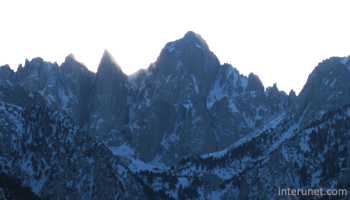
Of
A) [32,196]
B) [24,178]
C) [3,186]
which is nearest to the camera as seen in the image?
[3,186]

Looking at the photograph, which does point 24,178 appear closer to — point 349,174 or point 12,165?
point 12,165

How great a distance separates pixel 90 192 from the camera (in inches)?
7781

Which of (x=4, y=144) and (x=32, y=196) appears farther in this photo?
(x=4, y=144)

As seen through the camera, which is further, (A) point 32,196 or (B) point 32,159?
(B) point 32,159

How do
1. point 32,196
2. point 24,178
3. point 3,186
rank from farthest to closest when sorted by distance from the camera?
point 24,178
point 32,196
point 3,186

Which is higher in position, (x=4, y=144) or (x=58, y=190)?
(x=4, y=144)

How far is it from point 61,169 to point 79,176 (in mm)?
5571

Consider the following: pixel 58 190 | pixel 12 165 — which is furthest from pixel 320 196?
pixel 12 165

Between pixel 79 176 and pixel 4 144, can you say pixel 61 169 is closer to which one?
pixel 79 176

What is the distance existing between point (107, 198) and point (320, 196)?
201ft

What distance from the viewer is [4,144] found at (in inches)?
7677

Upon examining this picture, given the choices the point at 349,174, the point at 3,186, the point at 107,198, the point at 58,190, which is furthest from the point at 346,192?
the point at 3,186

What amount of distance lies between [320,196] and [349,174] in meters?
10.6

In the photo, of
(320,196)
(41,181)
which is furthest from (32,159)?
(320,196)
